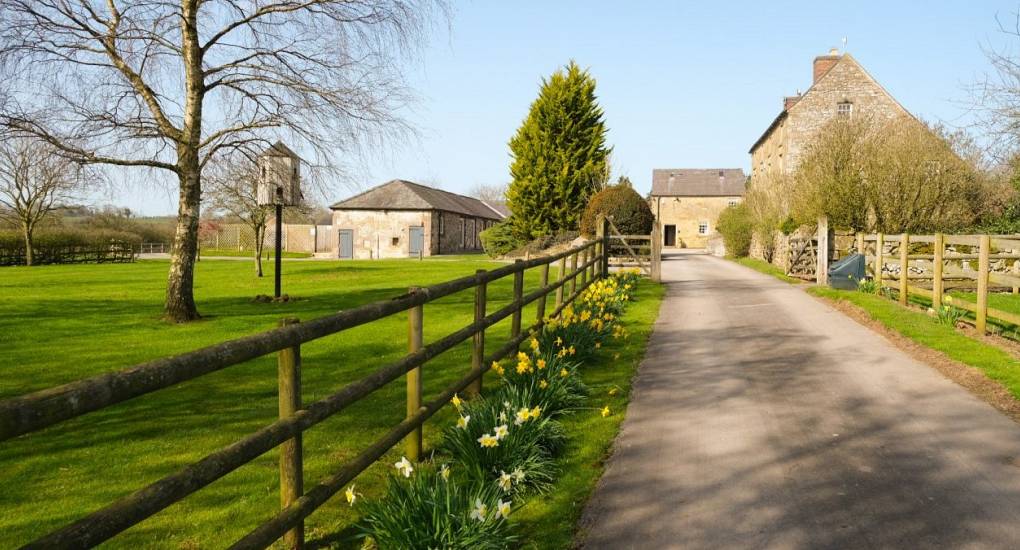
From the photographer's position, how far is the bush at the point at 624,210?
3041cm

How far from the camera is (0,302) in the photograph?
16.9 metres

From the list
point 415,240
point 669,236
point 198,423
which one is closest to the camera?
point 198,423

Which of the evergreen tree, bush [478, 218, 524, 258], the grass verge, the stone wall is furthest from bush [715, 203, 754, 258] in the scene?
the grass verge

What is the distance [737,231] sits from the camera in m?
38.0

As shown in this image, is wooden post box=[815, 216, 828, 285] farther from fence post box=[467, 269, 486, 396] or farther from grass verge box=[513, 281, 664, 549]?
fence post box=[467, 269, 486, 396]

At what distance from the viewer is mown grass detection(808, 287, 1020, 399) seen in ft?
26.3

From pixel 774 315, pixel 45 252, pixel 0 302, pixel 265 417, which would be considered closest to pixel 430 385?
pixel 265 417

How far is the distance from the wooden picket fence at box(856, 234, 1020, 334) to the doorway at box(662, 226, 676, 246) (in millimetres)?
46024

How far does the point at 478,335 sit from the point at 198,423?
2.75m

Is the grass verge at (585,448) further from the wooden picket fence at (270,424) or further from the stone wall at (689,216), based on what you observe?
the stone wall at (689,216)

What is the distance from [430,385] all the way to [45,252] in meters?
40.8

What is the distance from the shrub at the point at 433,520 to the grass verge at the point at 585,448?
0.27 meters

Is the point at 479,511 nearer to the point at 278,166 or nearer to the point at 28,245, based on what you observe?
the point at 278,166

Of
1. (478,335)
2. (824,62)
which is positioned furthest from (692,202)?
(478,335)
